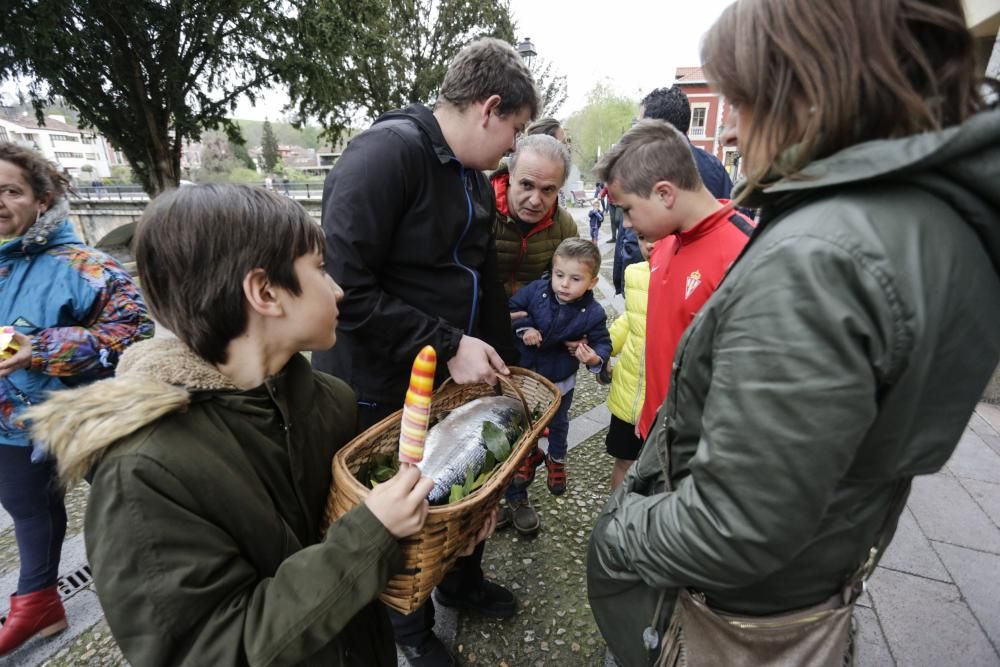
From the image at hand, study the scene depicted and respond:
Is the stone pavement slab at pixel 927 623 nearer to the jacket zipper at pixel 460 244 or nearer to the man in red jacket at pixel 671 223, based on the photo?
the man in red jacket at pixel 671 223

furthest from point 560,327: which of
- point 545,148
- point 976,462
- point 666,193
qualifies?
point 976,462

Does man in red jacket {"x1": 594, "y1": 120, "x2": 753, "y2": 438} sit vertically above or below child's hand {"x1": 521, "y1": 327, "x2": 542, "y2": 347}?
above

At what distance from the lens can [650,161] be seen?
2109 mm

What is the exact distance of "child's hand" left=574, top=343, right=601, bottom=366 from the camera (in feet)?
10.1

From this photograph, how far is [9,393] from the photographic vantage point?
2.19 meters

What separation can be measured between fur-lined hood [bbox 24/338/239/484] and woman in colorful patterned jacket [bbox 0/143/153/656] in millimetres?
1540

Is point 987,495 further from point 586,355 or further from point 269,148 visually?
point 269,148

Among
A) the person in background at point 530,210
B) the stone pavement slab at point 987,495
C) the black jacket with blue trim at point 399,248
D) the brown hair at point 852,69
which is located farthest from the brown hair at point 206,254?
the stone pavement slab at point 987,495

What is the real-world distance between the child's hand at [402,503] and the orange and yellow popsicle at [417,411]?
0.07m

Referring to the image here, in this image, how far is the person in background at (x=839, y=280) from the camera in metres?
0.72

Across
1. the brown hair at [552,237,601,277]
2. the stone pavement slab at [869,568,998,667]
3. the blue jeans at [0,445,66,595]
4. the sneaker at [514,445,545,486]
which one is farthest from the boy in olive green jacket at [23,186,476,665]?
the stone pavement slab at [869,568,998,667]

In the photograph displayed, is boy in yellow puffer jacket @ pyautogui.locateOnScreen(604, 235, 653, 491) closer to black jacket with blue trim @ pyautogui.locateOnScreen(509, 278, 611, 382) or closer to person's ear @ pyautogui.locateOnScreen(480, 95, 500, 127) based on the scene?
black jacket with blue trim @ pyautogui.locateOnScreen(509, 278, 611, 382)

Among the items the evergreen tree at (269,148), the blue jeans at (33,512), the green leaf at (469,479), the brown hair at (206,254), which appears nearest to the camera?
the brown hair at (206,254)

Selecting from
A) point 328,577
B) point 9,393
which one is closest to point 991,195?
point 328,577
